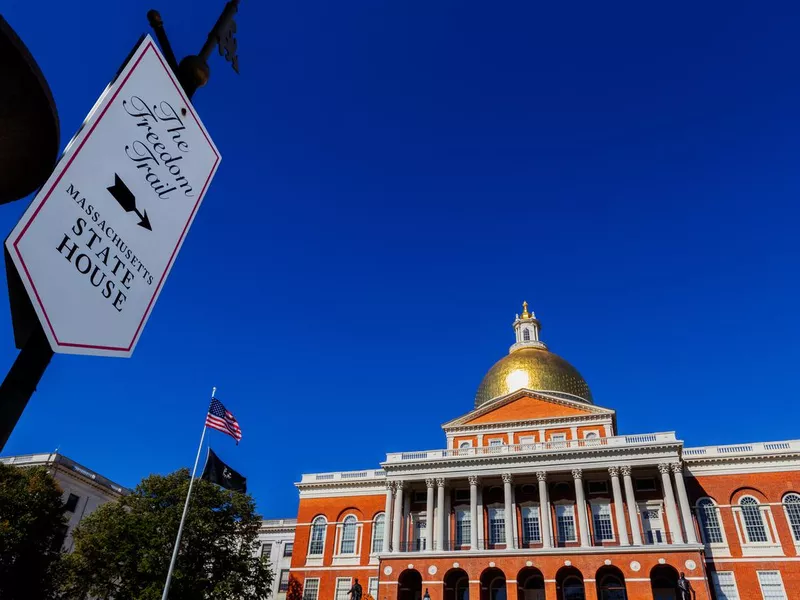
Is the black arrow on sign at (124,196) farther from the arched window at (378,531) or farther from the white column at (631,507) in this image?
the arched window at (378,531)

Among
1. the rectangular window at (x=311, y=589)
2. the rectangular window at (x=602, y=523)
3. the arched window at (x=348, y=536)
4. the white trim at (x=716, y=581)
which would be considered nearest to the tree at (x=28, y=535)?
the rectangular window at (x=311, y=589)

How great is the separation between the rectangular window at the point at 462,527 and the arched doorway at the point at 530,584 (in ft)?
16.8

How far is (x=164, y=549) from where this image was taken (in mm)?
35062

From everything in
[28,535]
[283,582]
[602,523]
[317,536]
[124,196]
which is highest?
[602,523]

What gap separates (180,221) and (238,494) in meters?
40.4

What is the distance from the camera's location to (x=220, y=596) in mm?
34875

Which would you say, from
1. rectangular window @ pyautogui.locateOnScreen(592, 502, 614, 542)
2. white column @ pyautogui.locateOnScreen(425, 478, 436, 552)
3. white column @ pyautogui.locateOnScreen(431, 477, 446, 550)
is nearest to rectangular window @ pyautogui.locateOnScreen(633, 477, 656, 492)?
rectangular window @ pyautogui.locateOnScreen(592, 502, 614, 542)

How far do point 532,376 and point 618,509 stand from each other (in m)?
→ 16.6

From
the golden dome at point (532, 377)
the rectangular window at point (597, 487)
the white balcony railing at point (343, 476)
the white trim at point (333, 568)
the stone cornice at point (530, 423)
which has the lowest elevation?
the white trim at point (333, 568)

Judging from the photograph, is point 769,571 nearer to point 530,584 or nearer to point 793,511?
point 793,511

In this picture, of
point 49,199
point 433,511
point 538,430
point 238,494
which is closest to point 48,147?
point 49,199

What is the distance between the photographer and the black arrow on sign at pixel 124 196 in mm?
3020

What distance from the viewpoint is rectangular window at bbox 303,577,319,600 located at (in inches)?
2007

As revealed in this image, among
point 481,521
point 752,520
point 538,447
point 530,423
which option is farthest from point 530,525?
point 752,520
